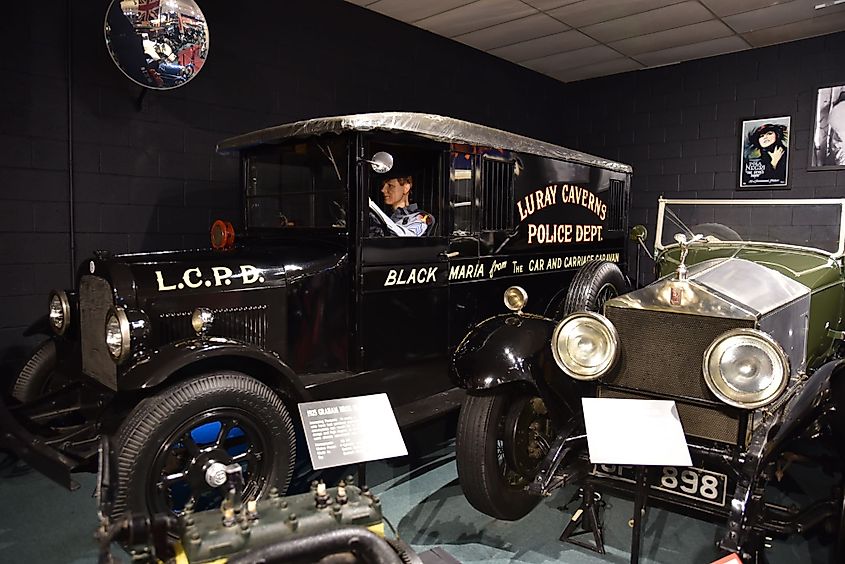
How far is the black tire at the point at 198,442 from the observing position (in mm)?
2182

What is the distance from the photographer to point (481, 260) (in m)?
3.61

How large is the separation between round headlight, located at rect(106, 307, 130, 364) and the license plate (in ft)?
6.31

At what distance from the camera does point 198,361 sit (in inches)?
97.3

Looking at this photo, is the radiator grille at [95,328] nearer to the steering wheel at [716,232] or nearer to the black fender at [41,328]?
the black fender at [41,328]

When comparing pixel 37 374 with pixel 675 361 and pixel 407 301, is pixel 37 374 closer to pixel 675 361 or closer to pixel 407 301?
pixel 407 301

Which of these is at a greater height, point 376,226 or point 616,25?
point 616,25

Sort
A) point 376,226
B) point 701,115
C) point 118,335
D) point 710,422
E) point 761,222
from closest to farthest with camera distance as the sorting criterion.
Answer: point 710,422, point 118,335, point 376,226, point 761,222, point 701,115

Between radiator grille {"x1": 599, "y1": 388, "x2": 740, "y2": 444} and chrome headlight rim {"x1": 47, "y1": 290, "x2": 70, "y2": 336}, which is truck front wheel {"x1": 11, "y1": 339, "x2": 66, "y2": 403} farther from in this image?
radiator grille {"x1": 599, "y1": 388, "x2": 740, "y2": 444}

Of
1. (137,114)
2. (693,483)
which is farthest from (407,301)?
(137,114)

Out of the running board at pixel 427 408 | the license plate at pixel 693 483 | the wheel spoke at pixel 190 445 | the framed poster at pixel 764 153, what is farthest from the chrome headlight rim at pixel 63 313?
the framed poster at pixel 764 153

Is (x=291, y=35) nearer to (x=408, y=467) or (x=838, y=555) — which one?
(x=408, y=467)

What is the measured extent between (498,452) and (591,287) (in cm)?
146

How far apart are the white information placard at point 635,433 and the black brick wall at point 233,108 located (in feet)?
11.1

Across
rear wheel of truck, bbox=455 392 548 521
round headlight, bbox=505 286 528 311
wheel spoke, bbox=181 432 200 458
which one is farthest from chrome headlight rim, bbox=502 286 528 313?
wheel spoke, bbox=181 432 200 458
